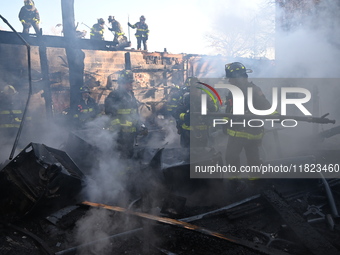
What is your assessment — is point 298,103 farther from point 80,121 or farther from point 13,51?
point 13,51

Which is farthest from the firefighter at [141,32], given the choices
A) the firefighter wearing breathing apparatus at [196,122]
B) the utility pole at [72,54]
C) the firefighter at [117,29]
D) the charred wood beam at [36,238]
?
the charred wood beam at [36,238]

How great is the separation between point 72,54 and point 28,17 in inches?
88.9

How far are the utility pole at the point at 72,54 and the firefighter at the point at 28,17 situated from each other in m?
1.49

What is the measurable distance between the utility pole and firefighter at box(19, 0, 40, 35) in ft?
4.88

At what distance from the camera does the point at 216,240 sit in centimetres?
297

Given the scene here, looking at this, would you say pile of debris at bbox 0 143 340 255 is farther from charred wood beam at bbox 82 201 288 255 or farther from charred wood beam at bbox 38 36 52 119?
charred wood beam at bbox 38 36 52 119

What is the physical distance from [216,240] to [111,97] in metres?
3.84

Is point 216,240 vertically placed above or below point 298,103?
below

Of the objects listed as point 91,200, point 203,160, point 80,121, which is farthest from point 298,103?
point 80,121

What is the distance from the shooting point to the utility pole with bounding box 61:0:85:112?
30.2ft

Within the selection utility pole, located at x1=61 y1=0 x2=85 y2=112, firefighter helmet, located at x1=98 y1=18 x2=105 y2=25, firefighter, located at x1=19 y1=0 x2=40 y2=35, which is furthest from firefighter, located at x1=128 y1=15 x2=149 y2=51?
firefighter, located at x1=19 y1=0 x2=40 y2=35

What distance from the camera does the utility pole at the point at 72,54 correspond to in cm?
920

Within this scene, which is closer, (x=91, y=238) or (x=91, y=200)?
(x=91, y=238)

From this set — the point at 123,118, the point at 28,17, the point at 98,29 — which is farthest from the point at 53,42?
the point at 123,118
